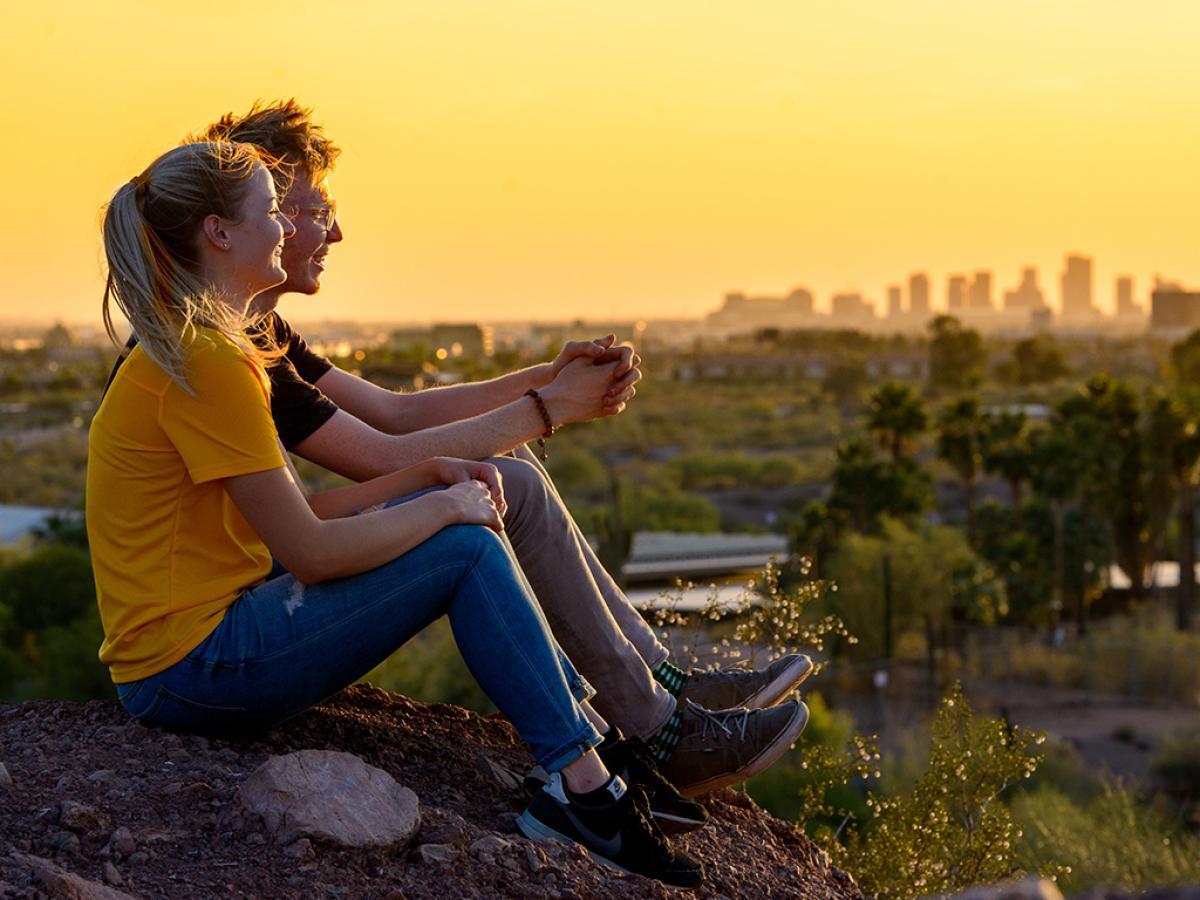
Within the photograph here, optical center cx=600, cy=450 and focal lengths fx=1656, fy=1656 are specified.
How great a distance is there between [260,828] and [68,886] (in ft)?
1.72

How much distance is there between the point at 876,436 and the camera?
39844 mm

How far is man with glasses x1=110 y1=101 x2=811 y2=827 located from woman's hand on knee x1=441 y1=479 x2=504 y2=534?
0.11m

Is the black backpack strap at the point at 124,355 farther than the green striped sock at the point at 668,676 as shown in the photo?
No

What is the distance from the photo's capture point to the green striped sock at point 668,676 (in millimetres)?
4312

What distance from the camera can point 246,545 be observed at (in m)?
3.71

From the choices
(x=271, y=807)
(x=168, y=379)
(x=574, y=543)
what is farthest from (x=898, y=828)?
(x=168, y=379)

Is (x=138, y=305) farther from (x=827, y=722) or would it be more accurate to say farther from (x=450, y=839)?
(x=827, y=722)

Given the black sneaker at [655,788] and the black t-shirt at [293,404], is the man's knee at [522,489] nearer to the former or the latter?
the black t-shirt at [293,404]

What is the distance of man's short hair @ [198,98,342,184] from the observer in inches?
163

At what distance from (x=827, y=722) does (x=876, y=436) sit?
21.3 meters

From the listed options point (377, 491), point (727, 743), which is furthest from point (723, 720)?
point (377, 491)

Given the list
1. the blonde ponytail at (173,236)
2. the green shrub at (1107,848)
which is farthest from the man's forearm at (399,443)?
the green shrub at (1107,848)

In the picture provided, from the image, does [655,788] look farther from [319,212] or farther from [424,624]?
[319,212]

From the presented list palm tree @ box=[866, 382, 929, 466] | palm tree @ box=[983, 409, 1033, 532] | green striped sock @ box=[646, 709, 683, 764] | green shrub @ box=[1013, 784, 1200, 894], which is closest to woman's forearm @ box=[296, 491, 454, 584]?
green striped sock @ box=[646, 709, 683, 764]
